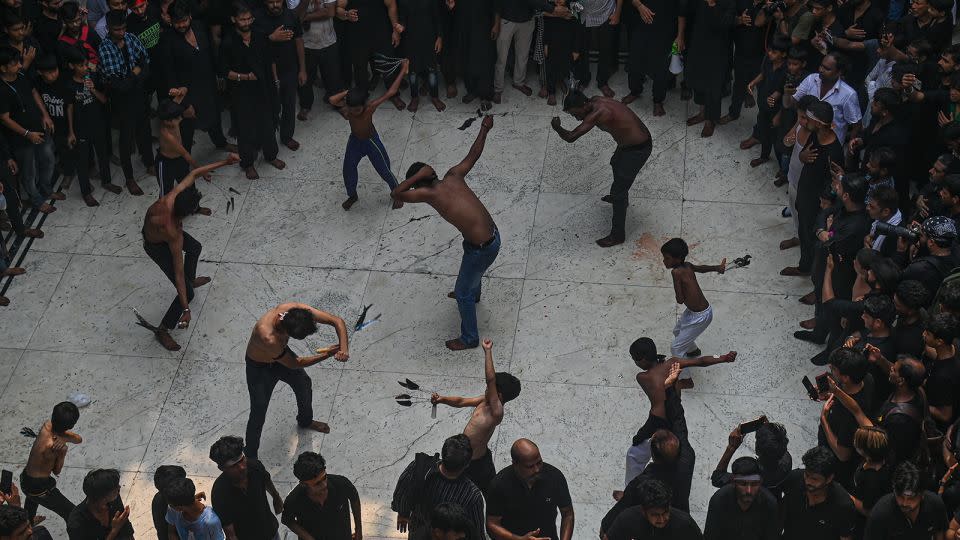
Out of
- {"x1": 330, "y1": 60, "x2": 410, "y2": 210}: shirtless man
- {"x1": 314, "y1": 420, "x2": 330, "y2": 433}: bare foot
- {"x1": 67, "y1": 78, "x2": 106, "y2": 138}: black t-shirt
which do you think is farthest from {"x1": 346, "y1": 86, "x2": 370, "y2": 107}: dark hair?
{"x1": 314, "y1": 420, "x2": 330, "y2": 433}: bare foot

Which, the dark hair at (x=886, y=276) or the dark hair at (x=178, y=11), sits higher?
the dark hair at (x=178, y=11)

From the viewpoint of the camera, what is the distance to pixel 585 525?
884 centimetres

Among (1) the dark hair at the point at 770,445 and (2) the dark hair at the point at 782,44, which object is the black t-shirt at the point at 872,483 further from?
(2) the dark hair at the point at 782,44

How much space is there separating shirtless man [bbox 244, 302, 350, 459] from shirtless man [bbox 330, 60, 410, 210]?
227 cm

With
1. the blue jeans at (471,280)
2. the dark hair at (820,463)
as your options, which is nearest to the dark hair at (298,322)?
the blue jeans at (471,280)

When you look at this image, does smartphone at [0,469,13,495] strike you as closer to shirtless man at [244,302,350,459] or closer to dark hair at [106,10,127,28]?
shirtless man at [244,302,350,459]

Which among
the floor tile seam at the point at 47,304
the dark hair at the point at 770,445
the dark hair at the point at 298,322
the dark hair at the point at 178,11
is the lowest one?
the floor tile seam at the point at 47,304

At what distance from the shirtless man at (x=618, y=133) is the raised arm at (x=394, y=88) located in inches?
62.2

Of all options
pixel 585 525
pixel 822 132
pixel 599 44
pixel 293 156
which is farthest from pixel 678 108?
pixel 585 525

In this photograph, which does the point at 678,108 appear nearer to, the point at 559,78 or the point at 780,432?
the point at 559,78

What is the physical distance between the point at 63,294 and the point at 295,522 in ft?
14.2

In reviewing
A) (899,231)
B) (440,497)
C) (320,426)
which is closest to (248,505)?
(440,497)

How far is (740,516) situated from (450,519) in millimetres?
1626

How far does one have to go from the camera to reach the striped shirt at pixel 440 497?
7477 mm
